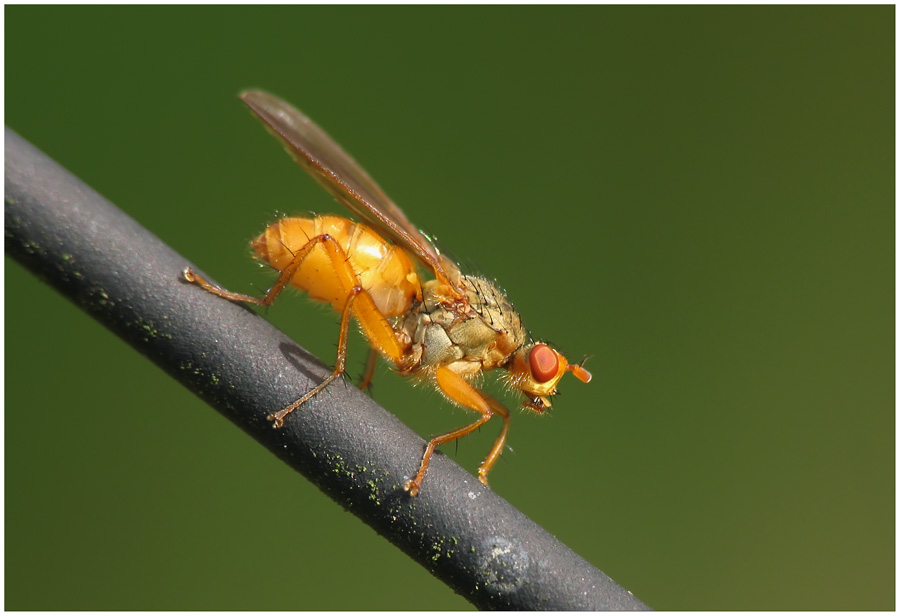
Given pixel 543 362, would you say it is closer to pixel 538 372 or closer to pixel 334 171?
pixel 538 372

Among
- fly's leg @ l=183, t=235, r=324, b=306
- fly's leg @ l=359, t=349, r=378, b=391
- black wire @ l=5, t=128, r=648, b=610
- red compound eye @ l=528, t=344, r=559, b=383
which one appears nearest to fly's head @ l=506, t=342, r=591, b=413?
red compound eye @ l=528, t=344, r=559, b=383

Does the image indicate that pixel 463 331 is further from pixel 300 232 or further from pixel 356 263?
pixel 300 232

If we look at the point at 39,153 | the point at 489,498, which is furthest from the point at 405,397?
the point at 39,153

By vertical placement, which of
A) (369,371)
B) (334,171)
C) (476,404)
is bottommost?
(369,371)

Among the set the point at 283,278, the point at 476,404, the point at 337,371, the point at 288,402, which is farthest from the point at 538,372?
the point at 288,402

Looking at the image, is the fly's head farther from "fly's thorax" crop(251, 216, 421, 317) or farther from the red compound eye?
"fly's thorax" crop(251, 216, 421, 317)

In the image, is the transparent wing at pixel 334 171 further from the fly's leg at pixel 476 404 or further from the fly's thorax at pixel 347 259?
the fly's leg at pixel 476 404
